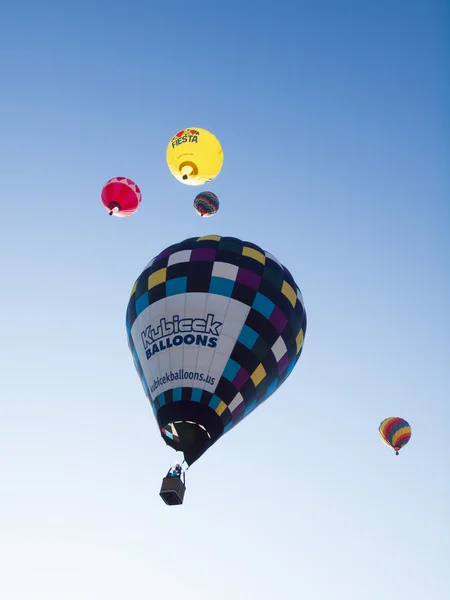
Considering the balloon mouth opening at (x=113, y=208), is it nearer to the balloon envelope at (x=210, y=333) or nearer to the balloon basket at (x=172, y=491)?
the balloon envelope at (x=210, y=333)

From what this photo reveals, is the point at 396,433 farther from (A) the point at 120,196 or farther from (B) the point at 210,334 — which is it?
(A) the point at 120,196

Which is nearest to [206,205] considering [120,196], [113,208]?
[120,196]

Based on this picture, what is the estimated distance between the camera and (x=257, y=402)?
11164 mm

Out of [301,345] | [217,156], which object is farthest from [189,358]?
[217,156]

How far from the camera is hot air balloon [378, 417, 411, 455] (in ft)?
60.3

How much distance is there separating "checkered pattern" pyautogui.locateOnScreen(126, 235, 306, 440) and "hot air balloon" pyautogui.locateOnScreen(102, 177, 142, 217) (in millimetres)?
1992

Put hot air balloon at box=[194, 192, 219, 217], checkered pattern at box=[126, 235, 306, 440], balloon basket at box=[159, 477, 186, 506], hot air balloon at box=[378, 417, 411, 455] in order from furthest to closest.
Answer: hot air balloon at box=[378, 417, 411, 455] < hot air balloon at box=[194, 192, 219, 217] < checkered pattern at box=[126, 235, 306, 440] < balloon basket at box=[159, 477, 186, 506]

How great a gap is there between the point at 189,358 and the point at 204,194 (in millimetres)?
7632

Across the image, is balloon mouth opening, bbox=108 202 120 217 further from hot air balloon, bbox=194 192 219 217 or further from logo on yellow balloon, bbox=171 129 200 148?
hot air balloon, bbox=194 192 219 217

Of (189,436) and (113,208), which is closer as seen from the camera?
(189,436)

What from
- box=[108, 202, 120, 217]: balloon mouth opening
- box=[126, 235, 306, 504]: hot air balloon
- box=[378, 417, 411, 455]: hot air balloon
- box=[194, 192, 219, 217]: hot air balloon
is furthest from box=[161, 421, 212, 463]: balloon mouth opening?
box=[378, 417, 411, 455]: hot air balloon

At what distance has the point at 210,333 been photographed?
34.7 ft

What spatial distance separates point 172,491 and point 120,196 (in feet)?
22.3

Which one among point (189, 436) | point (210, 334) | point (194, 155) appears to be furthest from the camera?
point (194, 155)
